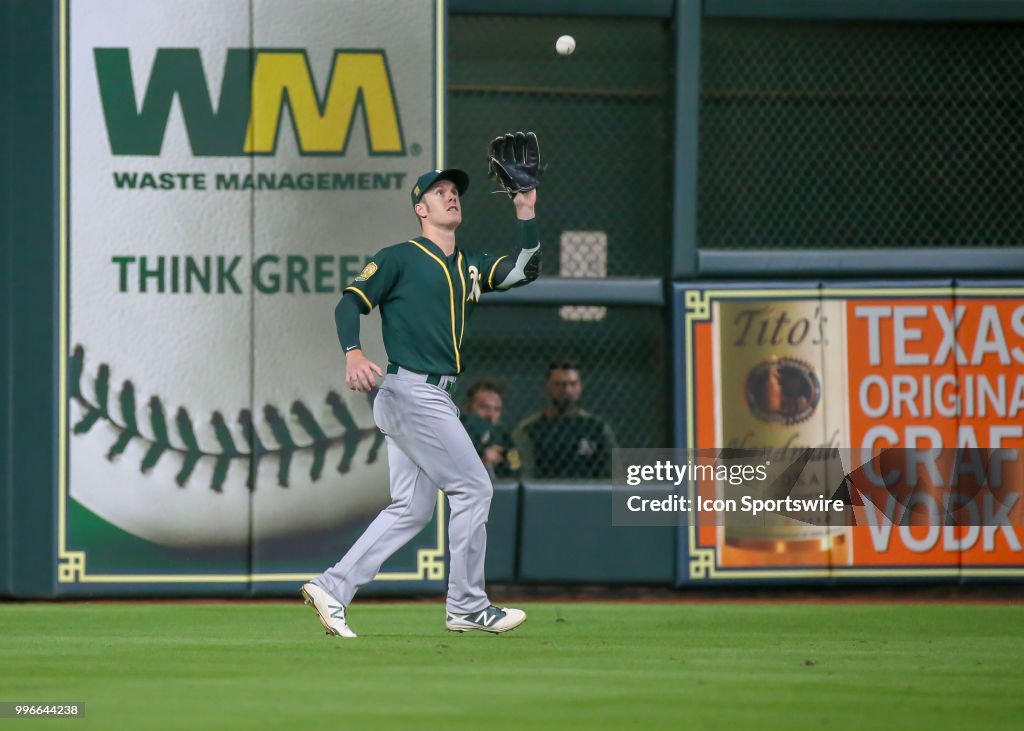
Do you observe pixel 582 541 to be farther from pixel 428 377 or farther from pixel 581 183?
pixel 428 377

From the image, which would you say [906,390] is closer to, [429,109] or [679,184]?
[679,184]

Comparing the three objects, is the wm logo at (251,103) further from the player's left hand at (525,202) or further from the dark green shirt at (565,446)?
the player's left hand at (525,202)

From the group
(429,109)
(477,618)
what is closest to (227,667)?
(477,618)

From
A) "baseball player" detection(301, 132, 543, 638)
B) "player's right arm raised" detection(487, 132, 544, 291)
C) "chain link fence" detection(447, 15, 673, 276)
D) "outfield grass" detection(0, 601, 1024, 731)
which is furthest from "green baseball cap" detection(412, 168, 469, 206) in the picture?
"chain link fence" detection(447, 15, 673, 276)

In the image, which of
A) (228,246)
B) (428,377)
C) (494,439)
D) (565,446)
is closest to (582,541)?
(565,446)

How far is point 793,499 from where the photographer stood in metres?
11.4

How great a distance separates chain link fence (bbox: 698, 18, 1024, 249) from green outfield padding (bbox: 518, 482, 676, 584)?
2.35 metres

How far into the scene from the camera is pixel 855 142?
12.6 meters

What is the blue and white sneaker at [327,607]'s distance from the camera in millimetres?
7953

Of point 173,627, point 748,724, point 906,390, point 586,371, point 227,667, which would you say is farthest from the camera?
point 586,371

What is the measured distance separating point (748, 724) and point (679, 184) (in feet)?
22.1

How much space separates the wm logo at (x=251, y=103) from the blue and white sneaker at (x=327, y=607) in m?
3.80

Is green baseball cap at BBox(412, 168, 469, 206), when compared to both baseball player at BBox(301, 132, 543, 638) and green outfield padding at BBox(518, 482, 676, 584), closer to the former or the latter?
baseball player at BBox(301, 132, 543, 638)

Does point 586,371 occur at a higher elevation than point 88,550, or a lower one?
higher
